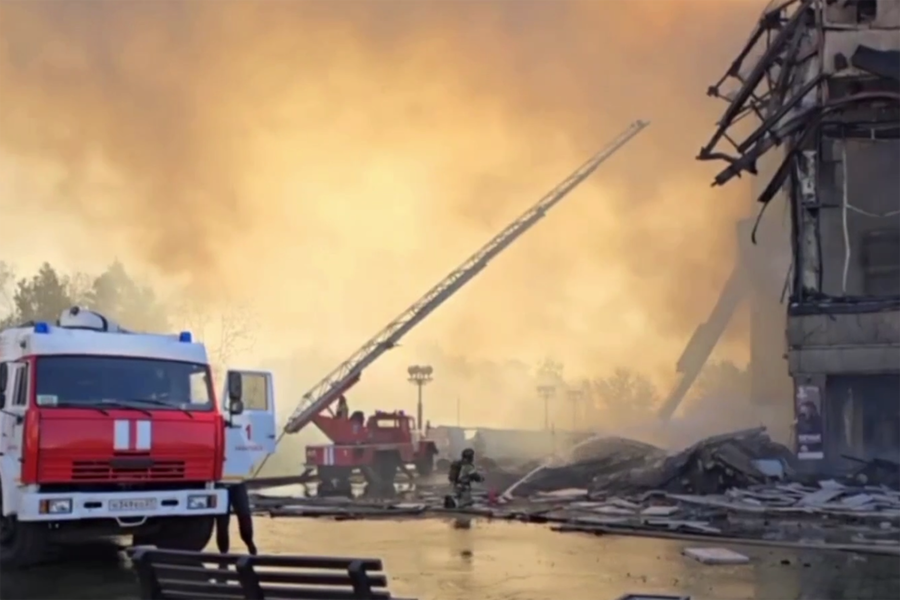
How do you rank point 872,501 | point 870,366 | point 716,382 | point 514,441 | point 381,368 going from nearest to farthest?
point 872,501 → point 870,366 → point 514,441 → point 716,382 → point 381,368

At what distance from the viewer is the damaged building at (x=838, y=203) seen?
24.1 meters

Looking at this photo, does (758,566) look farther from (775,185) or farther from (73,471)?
(775,185)

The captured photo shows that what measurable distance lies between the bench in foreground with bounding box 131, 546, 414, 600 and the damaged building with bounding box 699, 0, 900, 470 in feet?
64.8

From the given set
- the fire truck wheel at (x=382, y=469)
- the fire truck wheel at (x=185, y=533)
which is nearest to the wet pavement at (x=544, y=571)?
the fire truck wheel at (x=185, y=533)

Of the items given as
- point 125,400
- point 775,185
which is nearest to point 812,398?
point 775,185

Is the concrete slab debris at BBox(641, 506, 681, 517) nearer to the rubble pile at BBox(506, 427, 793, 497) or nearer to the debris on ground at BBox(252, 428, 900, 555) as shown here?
the debris on ground at BBox(252, 428, 900, 555)

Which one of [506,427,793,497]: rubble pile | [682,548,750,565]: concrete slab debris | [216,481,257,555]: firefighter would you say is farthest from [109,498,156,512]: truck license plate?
[506,427,793,497]: rubble pile

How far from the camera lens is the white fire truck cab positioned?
35.0ft

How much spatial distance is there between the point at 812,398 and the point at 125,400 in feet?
58.6

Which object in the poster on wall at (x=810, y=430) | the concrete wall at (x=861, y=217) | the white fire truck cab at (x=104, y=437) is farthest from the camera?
the concrete wall at (x=861, y=217)

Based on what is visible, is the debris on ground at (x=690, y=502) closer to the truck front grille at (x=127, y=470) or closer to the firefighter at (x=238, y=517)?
the firefighter at (x=238, y=517)

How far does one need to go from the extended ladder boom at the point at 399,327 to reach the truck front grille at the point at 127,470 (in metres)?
17.9

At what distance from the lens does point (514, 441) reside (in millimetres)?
43688

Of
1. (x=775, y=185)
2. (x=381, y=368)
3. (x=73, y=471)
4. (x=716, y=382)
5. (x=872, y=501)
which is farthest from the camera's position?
(x=381, y=368)
